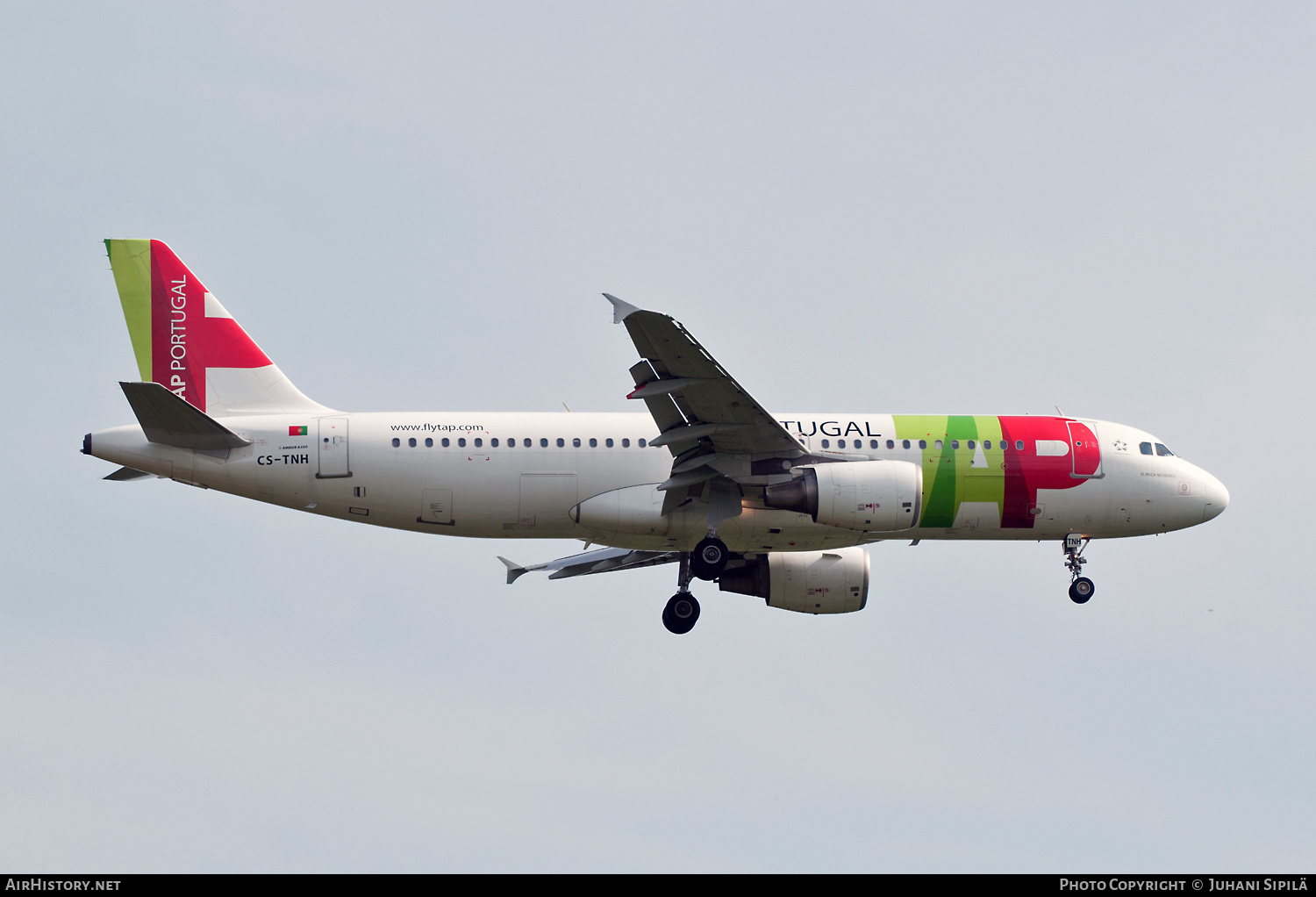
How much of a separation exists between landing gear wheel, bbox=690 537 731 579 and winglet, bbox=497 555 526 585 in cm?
669

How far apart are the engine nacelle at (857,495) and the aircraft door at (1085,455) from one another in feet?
17.2

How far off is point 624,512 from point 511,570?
637cm

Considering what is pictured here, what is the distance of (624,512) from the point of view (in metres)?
31.9

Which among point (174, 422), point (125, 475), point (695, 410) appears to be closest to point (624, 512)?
point (695, 410)

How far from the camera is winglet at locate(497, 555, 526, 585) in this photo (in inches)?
1464

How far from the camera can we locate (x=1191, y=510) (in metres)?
35.2

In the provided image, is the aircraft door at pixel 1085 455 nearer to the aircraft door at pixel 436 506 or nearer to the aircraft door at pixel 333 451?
the aircraft door at pixel 436 506

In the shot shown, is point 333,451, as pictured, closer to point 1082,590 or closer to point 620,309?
point 620,309

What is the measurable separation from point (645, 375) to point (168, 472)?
1067 centimetres

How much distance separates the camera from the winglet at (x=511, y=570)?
37188mm

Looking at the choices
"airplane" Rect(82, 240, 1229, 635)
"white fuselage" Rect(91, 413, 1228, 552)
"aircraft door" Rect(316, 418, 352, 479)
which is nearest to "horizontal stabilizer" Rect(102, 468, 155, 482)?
"airplane" Rect(82, 240, 1229, 635)
